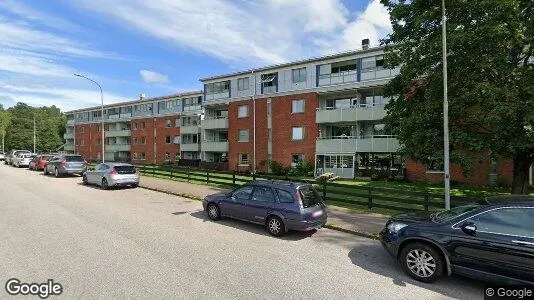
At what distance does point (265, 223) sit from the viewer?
8.88 metres

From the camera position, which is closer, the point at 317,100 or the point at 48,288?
the point at 48,288

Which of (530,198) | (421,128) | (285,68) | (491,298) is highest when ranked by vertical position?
(285,68)

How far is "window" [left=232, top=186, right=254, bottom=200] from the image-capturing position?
9552 millimetres

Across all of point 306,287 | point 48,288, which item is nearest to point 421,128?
point 306,287

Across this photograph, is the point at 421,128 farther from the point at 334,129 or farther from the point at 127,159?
the point at 127,159

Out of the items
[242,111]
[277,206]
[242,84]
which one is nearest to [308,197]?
[277,206]

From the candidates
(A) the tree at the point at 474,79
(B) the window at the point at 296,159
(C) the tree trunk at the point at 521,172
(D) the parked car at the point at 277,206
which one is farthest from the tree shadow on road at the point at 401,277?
(B) the window at the point at 296,159

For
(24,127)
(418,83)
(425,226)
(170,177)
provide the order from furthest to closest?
(24,127) → (170,177) → (418,83) → (425,226)

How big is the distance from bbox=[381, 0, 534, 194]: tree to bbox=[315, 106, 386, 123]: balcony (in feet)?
34.0

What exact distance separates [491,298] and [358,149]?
22.0 m

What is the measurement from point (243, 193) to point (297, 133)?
844 inches

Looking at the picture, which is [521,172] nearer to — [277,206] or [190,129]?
[277,206]

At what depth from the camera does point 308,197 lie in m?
8.84

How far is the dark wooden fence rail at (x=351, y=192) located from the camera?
36.4ft
